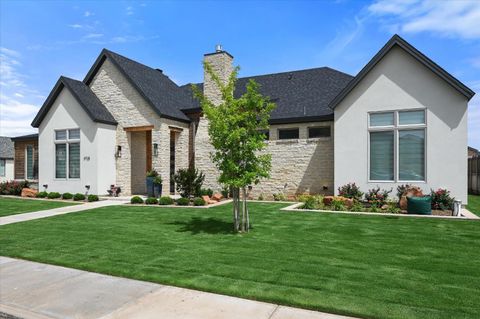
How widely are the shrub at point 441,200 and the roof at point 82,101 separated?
17991 millimetres

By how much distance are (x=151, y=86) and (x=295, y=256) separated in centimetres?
1748

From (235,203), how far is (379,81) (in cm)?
983

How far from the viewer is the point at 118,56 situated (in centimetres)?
2102

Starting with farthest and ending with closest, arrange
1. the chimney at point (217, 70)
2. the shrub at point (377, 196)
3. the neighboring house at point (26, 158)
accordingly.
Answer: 1. the neighboring house at point (26, 158)
2. the chimney at point (217, 70)
3. the shrub at point (377, 196)

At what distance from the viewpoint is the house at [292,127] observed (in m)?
13.8

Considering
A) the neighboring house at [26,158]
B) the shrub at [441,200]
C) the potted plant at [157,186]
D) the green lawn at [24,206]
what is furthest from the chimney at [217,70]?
the neighboring house at [26,158]

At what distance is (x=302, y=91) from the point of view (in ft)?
66.2

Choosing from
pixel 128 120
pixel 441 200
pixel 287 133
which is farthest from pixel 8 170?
pixel 441 200

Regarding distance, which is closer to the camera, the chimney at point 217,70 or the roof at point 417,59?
the roof at point 417,59

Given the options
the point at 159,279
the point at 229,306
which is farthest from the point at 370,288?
the point at 159,279

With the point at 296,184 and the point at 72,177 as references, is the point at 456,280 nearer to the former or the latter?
the point at 296,184

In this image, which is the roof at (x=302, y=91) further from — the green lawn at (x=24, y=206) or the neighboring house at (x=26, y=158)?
the neighboring house at (x=26, y=158)

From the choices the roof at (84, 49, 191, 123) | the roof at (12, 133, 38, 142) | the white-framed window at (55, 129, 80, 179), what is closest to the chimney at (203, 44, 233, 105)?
the roof at (84, 49, 191, 123)

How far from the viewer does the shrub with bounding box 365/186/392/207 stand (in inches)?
541
